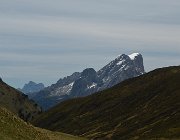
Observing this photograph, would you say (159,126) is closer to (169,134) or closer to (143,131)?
(143,131)

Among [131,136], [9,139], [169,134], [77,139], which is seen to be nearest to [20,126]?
[9,139]

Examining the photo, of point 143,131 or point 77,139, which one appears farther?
point 143,131

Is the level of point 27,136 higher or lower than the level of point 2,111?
lower

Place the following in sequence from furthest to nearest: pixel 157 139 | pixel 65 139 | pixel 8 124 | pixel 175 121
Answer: pixel 175 121 → pixel 157 139 → pixel 65 139 → pixel 8 124

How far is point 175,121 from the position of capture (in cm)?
18988

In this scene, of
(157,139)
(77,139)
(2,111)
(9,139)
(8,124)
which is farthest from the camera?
(157,139)

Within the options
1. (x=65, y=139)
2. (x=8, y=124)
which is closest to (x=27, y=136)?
(x=8, y=124)

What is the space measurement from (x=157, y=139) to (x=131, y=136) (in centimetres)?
5468

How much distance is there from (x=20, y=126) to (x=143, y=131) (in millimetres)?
149002

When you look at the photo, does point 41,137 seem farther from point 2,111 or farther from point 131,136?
point 131,136

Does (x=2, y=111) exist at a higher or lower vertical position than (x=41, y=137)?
higher

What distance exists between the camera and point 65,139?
246 feet

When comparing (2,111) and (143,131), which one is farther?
(143,131)

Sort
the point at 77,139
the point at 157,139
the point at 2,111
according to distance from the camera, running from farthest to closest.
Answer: the point at 157,139, the point at 77,139, the point at 2,111
